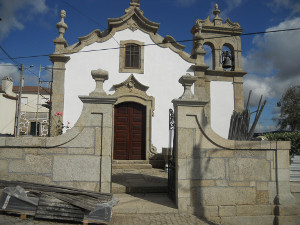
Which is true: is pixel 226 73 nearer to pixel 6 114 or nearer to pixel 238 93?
pixel 238 93

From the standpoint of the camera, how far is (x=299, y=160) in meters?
6.05

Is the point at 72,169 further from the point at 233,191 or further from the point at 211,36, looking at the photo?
the point at 211,36

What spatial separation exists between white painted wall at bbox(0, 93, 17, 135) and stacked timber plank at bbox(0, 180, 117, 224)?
93.1ft

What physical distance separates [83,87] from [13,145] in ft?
16.4

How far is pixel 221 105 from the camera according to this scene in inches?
395

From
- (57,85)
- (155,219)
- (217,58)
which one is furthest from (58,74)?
(217,58)

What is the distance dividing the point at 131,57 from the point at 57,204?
714cm

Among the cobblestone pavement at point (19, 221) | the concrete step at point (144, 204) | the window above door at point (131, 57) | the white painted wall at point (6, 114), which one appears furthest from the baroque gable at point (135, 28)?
the white painted wall at point (6, 114)

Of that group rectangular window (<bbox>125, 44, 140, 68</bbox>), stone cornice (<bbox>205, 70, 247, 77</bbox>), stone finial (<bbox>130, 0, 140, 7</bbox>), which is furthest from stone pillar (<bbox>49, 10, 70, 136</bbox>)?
stone cornice (<bbox>205, 70, 247, 77</bbox>)

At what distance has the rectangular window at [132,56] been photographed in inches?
375

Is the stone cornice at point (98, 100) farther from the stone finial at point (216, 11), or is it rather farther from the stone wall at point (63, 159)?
the stone finial at point (216, 11)

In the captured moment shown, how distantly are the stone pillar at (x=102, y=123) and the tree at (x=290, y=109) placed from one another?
18.1m

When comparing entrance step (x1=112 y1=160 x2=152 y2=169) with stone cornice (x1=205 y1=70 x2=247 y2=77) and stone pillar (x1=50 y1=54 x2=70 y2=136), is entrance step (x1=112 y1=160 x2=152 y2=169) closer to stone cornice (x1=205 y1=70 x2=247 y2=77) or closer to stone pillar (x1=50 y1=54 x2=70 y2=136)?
stone pillar (x1=50 y1=54 x2=70 y2=136)

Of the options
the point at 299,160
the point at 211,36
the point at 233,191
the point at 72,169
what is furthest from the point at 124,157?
the point at 211,36
